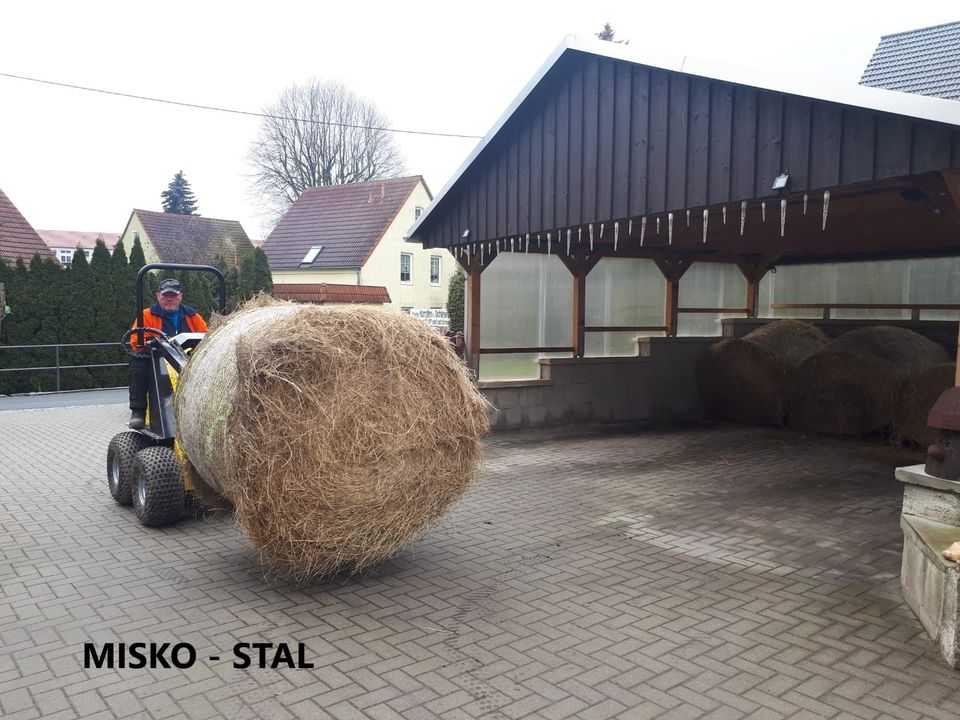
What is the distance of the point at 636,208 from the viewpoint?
768 cm

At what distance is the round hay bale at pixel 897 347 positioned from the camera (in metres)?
10.7

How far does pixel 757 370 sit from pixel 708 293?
2456mm

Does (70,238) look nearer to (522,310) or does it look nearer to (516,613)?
(522,310)

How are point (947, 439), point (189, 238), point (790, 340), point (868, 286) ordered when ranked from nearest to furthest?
point (947, 439) → point (790, 340) → point (868, 286) → point (189, 238)

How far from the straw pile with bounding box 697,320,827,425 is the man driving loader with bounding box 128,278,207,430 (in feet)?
27.7

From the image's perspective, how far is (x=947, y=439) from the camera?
14.7 feet

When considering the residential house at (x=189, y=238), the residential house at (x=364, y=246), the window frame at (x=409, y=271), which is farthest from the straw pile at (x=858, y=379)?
the residential house at (x=189, y=238)

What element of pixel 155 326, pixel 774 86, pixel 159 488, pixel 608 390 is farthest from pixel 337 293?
pixel 774 86

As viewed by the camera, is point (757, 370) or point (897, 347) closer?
point (897, 347)

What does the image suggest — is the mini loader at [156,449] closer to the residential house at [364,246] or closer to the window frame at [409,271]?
the residential house at [364,246]

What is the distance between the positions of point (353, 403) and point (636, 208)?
14.8 feet

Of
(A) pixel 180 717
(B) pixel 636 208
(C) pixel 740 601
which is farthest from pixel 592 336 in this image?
(A) pixel 180 717

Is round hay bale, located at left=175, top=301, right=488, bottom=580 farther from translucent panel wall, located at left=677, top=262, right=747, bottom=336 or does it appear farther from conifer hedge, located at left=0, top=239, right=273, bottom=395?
conifer hedge, located at left=0, top=239, right=273, bottom=395

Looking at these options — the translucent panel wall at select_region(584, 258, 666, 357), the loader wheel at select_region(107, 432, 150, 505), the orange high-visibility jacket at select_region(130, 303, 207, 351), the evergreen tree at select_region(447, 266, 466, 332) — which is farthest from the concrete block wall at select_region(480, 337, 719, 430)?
the evergreen tree at select_region(447, 266, 466, 332)
